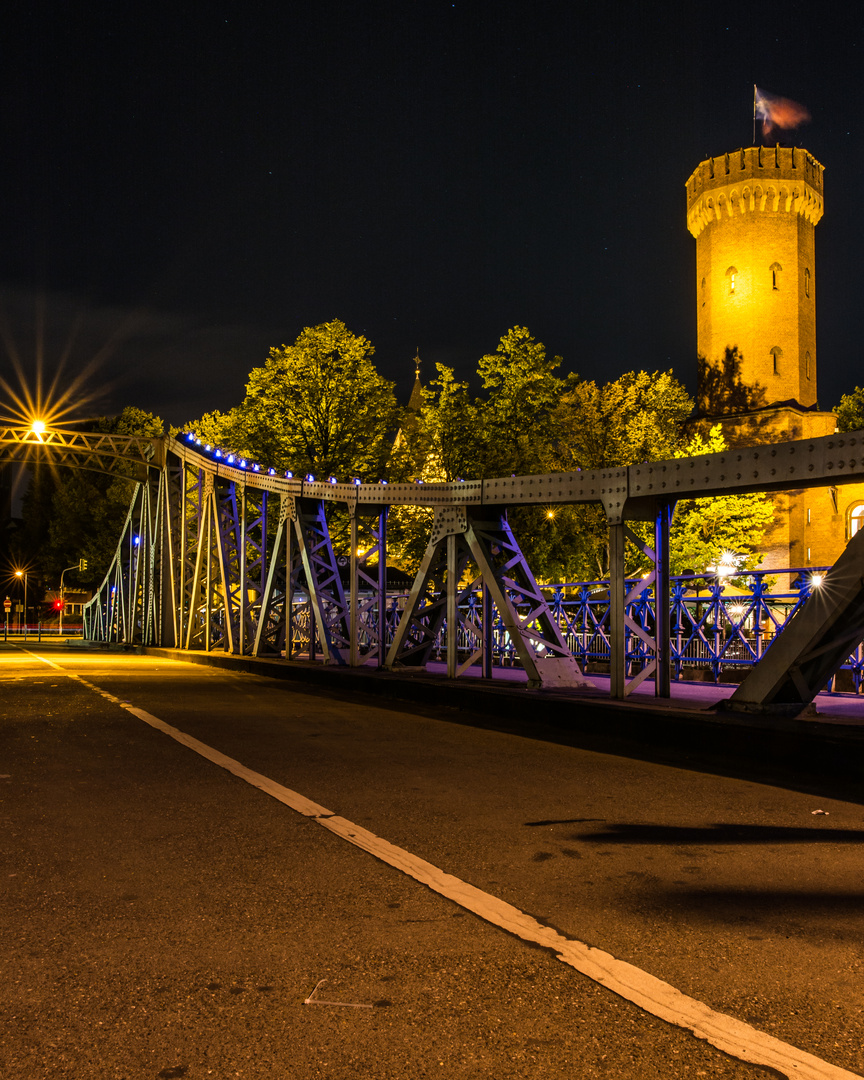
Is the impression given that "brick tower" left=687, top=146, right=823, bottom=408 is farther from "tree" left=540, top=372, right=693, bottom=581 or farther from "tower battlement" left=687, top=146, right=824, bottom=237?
→ "tree" left=540, top=372, right=693, bottom=581

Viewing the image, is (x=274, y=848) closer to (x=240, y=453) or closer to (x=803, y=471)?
(x=803, y=471)

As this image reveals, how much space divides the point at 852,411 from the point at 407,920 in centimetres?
7247

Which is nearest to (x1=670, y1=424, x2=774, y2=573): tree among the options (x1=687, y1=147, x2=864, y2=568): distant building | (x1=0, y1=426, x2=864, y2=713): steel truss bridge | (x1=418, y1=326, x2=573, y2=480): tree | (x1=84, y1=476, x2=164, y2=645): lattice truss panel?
(x1=418, y1=326, x2=573, y2=480): tree

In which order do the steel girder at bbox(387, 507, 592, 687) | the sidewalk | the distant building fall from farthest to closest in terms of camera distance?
the distant building, the steel girder at bbox(387, 507, 592, 687), the sidewalk

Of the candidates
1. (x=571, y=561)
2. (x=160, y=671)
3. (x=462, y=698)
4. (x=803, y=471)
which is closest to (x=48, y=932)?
(x=803, y=471)

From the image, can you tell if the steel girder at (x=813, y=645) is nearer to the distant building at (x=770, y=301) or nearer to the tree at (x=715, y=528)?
the tree at (x=715, y=528)

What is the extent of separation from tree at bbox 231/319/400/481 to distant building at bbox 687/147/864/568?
101ft

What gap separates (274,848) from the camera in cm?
557

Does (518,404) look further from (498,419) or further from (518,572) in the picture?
(518,572)

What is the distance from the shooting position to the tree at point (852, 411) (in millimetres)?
68500

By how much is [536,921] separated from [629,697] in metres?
8.13

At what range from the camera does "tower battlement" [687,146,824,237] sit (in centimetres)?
6338

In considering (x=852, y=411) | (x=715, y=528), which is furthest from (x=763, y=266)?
(x=715, y=528)

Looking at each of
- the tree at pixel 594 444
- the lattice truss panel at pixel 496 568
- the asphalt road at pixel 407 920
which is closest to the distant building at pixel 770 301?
the tree at pixel 594 444
